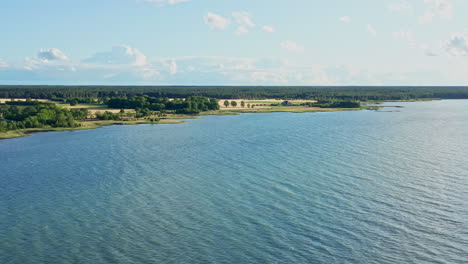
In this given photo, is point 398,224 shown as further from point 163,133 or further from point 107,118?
point 107,118

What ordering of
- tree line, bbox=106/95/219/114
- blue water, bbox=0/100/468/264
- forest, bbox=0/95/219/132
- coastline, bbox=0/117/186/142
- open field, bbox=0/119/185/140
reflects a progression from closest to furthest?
blue water, bbox=0/100/468/264
coastline, bbox=0/117/186/142
open field, bbox=0/119/185/140
forest, bbox=0/95/219/132
tree line, bbox=106/95/219/114

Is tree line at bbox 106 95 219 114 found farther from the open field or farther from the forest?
the open field

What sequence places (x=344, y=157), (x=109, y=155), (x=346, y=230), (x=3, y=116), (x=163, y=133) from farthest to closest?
1. (x=3, y=116)
2. (x=163, y=133)
3. (x=109, y=155)
4. (x=344, y=157)
5. (x=346, y=230)

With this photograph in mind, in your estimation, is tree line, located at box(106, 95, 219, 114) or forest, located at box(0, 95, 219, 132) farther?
tree line, located at box(106, 95, 219, 114)

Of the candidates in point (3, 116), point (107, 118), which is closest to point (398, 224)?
point (107, 118)

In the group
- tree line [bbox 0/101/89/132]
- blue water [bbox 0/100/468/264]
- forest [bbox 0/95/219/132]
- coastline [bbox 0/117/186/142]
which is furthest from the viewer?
forest [bbox 0/95/219/132]

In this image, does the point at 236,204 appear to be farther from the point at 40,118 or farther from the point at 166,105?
the point at 166,105

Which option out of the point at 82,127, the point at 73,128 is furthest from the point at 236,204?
the point at 82,127

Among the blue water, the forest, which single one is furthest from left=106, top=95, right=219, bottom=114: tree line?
the blue water

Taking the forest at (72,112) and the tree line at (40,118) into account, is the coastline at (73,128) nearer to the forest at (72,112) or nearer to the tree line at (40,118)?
the forest at (72,112)
